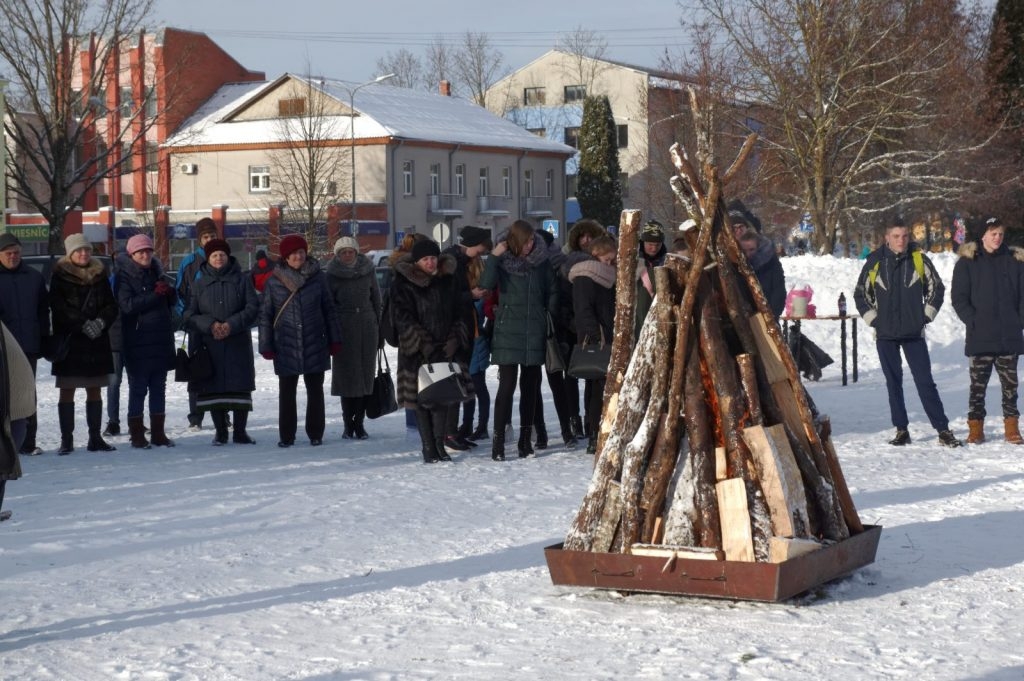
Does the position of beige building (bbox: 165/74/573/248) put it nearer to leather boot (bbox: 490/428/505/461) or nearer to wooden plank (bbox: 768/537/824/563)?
leather boot (bbox: 490/428/505/461)

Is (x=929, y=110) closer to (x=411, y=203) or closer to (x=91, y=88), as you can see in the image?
(x=91, y=88)

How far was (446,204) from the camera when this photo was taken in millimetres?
66062

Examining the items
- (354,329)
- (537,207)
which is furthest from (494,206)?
(354,329)

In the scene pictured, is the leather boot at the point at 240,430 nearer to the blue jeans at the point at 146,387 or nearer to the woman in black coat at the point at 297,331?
the woman in black coat at the point at 297,331

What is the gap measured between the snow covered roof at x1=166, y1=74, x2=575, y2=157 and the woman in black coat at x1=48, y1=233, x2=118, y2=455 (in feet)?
148

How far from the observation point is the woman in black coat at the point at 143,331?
13.0 m

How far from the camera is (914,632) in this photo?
631cm

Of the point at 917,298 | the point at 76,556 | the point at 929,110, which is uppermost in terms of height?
the point at 929,110

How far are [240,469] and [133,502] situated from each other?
166 centimetres

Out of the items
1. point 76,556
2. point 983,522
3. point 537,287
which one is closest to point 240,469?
point 537,287

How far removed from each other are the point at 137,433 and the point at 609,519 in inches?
274

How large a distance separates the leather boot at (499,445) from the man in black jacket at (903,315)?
10.5ft

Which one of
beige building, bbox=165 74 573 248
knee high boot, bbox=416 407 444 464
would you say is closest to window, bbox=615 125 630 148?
beige building, bbox=165 74 573 248

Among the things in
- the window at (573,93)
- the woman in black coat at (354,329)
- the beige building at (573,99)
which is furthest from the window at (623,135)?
the woman in black coat at (354,329)
